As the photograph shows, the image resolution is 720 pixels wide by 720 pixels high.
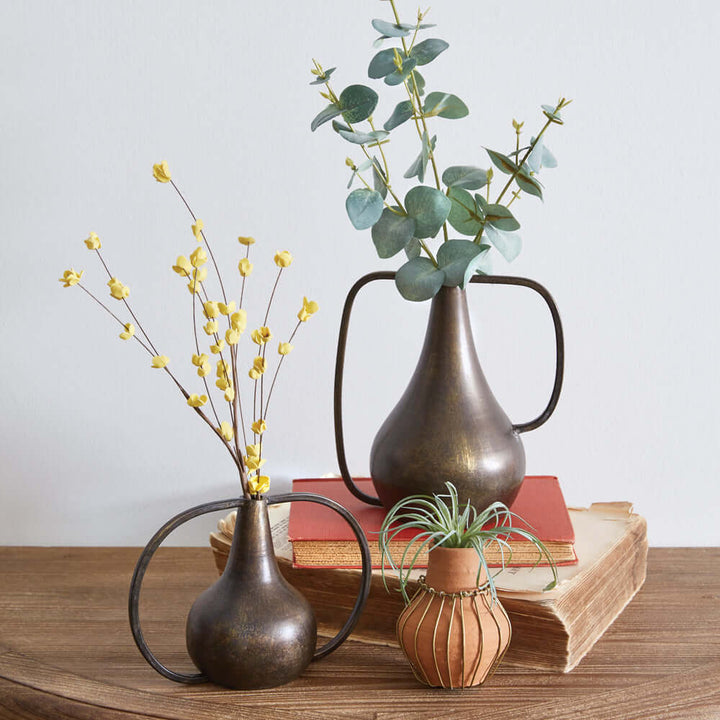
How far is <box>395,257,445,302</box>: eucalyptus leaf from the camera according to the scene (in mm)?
825

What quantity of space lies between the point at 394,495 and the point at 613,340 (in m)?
0.44

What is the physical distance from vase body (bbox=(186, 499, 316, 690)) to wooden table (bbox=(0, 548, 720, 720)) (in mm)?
25

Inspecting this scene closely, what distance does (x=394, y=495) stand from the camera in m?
0.87

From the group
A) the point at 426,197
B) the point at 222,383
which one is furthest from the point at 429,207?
the point at 222,383

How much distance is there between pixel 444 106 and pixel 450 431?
31cm

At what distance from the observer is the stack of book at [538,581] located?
79 cm

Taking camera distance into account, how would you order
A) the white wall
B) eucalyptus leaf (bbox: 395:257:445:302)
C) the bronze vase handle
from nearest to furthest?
the bronze vase handle → eucalyptus leaf (bbox: 395:257:445:302) → the white wall

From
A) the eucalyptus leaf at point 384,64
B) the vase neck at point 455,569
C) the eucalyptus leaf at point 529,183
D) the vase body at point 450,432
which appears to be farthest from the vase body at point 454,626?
the eucalyptus leaf at point 384,64

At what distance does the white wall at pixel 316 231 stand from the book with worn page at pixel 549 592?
20 cm

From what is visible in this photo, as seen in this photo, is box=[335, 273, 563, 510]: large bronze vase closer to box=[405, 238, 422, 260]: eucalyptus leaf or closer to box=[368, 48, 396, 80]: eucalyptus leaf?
box=[405, 238, 422, 260]: eucalyptus leaf

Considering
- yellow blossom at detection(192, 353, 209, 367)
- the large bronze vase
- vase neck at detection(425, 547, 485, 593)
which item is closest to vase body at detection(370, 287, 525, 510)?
the large bronze vase

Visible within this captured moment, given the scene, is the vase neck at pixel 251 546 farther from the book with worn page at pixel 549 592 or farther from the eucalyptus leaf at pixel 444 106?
the eucalyptus leaf at pixel 444 106

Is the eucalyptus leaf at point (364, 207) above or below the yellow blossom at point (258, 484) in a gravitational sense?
above

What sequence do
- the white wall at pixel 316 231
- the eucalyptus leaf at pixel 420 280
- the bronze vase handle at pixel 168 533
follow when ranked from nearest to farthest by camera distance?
the bronze vase handle at pixel 168 533, the eucalyptus leaf at pixel 420 280, the white wall at pixel 316 231
